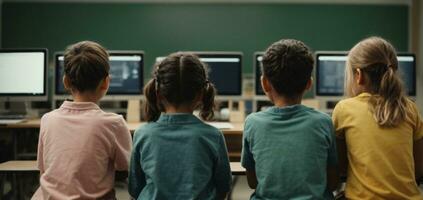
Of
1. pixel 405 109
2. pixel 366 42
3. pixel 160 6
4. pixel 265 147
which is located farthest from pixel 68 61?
pixel 160 6

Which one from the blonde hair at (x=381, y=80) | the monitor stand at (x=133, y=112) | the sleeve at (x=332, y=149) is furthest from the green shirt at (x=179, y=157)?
the monitor stand at (x=133, y=112)

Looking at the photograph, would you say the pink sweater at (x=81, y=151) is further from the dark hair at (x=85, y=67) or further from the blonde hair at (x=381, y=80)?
the blonde hair at (x=381, y=80)

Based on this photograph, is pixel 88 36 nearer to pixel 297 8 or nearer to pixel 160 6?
pixel 160 6

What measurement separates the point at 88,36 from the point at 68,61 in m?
3.57

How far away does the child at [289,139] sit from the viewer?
5.05ft

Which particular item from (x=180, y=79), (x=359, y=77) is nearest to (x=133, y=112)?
(x=180, y=79)

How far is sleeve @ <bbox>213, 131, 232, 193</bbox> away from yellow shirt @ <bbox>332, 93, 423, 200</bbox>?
0.43 meters

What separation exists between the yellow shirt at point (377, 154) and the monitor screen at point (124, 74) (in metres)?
2.14

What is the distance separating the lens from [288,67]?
1.64 metres

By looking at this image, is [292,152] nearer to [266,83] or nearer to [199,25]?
[266,83]

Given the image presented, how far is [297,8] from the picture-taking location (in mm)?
5168

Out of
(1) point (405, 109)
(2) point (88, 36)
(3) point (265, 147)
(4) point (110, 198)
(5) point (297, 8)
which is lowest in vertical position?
(4) point (110, 198)

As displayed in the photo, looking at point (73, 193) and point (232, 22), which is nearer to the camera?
point (73, 193)

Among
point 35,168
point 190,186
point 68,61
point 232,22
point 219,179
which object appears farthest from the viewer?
point 232,22
